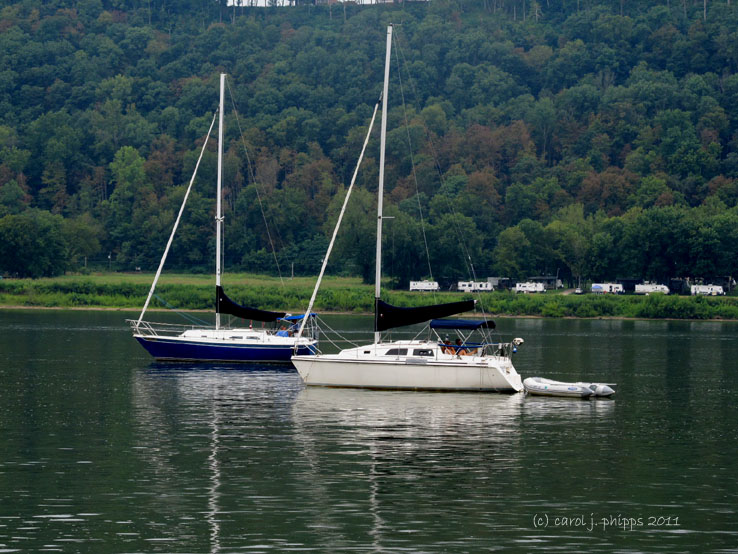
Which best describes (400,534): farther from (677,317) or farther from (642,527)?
(677,317)

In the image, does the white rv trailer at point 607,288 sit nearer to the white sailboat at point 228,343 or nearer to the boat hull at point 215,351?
the white sailboat at point 228,343

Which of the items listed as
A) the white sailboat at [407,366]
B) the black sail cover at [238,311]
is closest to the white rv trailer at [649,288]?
the black sail cover at [238,311]

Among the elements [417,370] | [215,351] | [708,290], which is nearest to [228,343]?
[215,351]

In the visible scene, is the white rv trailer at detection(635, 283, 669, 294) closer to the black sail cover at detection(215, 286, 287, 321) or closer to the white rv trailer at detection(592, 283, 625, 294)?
the white rv trailer at detection(592, 283, 625, 294)

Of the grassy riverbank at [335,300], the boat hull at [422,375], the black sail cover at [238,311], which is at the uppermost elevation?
the black sail cover at [238,311]

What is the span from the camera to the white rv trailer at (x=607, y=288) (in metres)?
182

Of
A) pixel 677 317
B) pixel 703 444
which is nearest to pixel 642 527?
pixel 703 444

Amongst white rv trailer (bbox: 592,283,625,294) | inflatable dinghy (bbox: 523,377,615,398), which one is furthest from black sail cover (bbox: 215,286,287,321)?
white rv trailer (bbox: 592,283,625,294)

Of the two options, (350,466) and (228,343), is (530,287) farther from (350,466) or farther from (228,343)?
(350,466)

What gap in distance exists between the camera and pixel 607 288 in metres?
184

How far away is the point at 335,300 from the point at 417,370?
9884cm

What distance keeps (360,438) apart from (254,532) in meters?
15.0

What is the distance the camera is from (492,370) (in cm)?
6006

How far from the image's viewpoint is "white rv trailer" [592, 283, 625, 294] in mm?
182125
